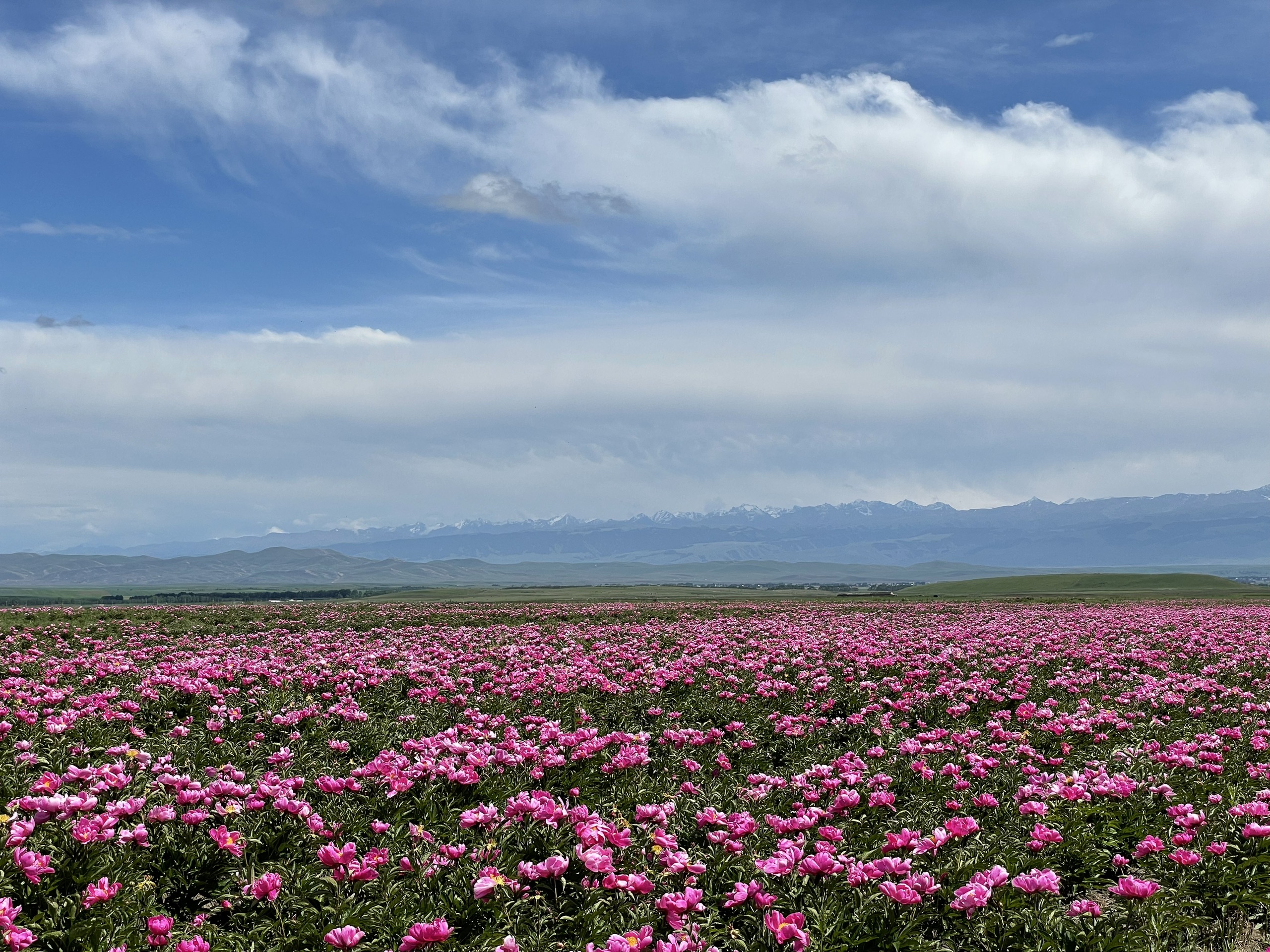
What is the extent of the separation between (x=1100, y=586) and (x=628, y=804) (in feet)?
586

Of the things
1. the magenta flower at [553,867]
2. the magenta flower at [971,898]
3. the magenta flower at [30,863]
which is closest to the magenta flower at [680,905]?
the magenta flower at [553,867]

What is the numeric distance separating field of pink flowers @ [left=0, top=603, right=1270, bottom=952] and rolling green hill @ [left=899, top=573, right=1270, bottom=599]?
11221 cm

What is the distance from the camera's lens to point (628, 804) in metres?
9.26

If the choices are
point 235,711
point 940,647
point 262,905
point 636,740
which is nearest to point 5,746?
point 235,711

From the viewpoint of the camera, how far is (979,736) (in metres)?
11.9

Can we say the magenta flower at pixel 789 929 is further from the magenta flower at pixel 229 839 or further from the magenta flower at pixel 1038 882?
the magenta flower at pixel 229 839

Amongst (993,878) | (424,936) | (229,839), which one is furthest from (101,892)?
(993,878)

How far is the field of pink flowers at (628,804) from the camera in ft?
20.0

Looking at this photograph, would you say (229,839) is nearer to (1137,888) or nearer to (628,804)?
(628,804)

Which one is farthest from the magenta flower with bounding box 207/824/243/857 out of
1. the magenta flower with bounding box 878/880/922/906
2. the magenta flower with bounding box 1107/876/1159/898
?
the magenta flower with bounding box 1107/876/1159/898

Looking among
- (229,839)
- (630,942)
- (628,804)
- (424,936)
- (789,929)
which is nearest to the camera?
(424,936)

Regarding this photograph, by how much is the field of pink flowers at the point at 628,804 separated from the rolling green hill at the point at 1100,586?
11221cm

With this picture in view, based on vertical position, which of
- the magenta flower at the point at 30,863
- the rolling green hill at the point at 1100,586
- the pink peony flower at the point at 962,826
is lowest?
the rolling green hill at the point at 1100,586

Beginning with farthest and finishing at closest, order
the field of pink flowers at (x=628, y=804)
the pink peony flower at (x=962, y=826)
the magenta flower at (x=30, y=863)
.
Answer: the pink peony flower at (x=962, y=826), the field of pink flowers at (x=628, y=804), the magenta flower at (x=30, y=863)
